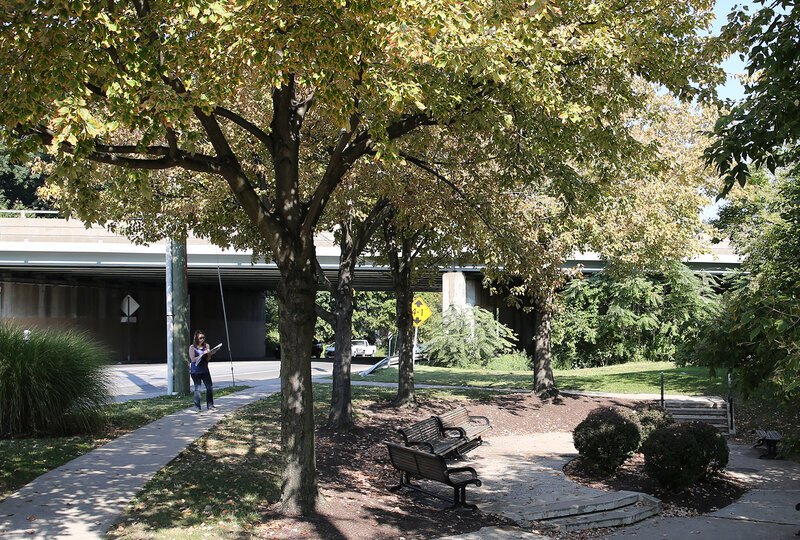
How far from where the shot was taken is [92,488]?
8.99 m

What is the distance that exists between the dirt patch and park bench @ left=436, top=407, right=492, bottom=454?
3.76ft

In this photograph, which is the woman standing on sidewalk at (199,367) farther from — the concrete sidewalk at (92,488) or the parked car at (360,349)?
the parked car at (360,349)

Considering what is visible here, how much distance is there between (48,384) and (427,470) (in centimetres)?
614

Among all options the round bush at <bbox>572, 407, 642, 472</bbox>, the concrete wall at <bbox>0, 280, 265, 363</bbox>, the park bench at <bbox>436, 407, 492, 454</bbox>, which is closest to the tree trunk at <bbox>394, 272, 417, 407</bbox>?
the park bench at <bbox>436, 407, 492, 454</bbox>

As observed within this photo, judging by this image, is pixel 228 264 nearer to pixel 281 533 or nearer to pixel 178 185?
pixel 178 185

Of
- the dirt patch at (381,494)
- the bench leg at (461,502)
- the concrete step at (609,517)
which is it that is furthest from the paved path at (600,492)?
the dirt patch at (381,494)

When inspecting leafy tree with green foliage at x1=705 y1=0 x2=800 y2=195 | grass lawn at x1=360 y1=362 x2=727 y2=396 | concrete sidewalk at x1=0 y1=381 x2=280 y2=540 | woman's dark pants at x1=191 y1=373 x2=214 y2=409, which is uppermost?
A: leafy tree with green foliage at x1=705 y1=0 x2=800 y2=195

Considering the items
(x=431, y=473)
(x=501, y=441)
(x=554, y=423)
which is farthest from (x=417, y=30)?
(x=554, y=423)

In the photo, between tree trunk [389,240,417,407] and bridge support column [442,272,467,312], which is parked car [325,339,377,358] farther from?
tree trunk [389,240,417,407]

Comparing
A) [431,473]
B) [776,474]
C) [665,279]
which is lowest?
[776,474]

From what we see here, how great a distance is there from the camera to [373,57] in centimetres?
859

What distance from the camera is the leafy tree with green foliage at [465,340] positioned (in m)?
37.0

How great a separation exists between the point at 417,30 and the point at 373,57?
81 centimetres

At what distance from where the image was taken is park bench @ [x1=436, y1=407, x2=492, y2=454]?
13.3 metres
